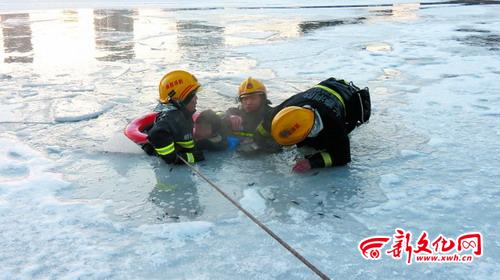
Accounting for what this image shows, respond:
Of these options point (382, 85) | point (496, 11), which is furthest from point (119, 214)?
point (496, 11)

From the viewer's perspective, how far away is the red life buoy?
3.68m

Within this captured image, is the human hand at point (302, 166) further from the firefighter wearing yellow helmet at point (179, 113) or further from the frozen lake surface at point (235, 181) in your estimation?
the firefighter wearing yellow helmet at point (179, 113)

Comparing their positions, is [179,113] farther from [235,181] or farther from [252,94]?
[235,181]

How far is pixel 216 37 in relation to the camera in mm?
10250

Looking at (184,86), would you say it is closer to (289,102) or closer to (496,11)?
(289,102)

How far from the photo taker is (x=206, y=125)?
4.01m

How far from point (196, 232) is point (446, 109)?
329cm

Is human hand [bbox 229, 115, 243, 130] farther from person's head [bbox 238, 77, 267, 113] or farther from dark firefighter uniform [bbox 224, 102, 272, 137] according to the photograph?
person's head [bbox 238, 77, 267, 113]

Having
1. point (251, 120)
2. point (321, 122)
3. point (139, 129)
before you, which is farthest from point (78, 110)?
point (321, 122)

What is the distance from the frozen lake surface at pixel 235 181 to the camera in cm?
231

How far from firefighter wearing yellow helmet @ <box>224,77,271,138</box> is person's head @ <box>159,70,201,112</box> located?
1.51 ft

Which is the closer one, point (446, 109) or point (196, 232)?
point (196, 232)

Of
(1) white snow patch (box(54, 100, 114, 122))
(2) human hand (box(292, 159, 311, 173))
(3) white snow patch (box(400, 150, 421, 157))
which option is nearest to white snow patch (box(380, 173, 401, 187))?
(3) white snow patch (box(400, 150, 421, 157))

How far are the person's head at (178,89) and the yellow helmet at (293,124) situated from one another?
0.91 m
